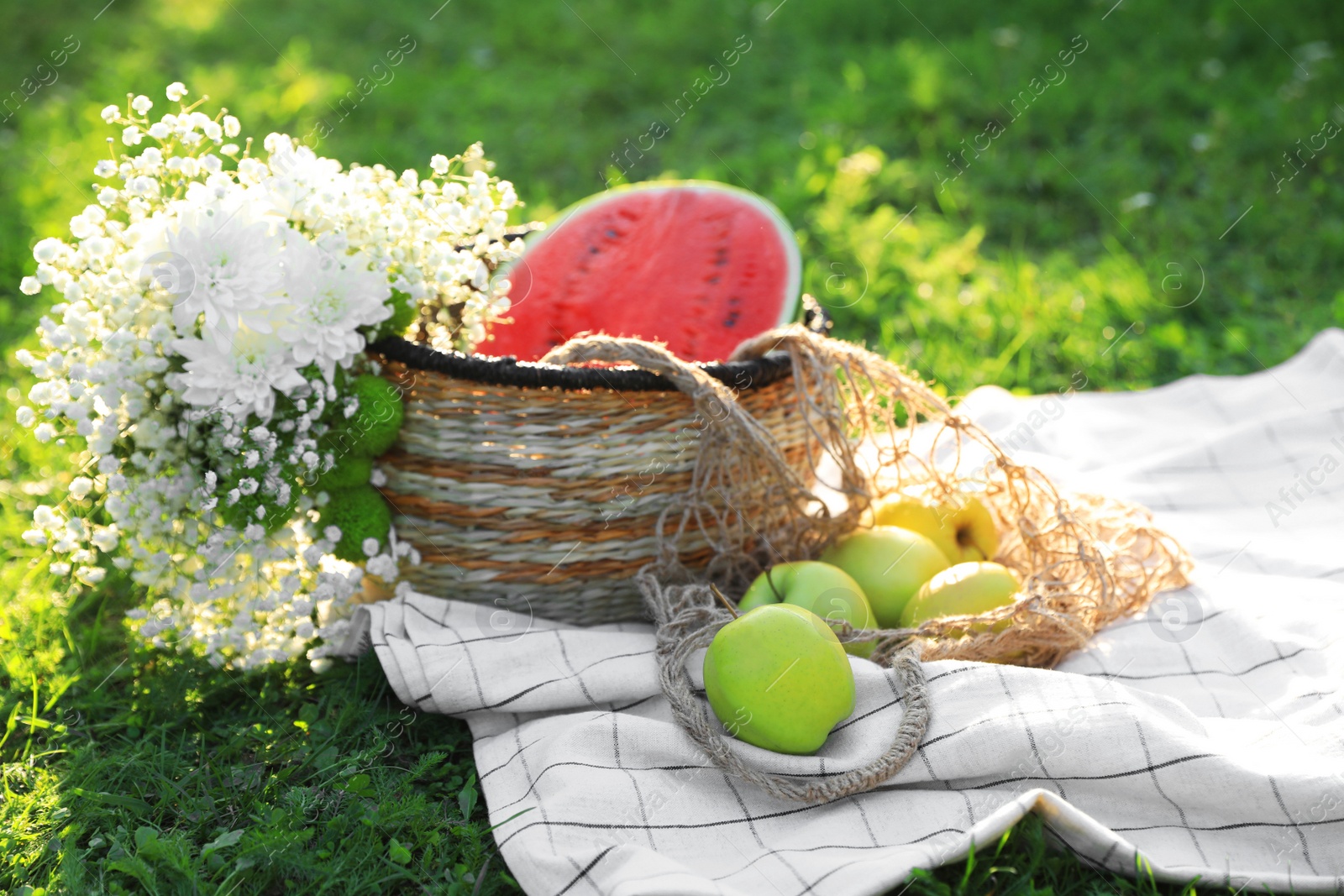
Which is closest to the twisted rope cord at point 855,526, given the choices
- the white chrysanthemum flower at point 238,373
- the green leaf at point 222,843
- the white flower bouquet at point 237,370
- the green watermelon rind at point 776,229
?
the green watermelon rind at point 776,229

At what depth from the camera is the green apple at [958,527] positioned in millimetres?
2240

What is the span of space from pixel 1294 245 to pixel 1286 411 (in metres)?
1.33

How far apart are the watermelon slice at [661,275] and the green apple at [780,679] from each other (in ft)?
3.08

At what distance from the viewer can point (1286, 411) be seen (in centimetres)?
297

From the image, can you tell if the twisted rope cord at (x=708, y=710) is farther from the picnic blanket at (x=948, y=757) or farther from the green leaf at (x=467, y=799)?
the green leaf at (x=467, y=799)

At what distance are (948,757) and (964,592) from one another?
0.41 metres

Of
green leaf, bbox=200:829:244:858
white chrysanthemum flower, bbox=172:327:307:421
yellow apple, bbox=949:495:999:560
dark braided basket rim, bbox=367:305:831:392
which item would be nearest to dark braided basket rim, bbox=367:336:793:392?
dark braided basket rim, bbox=367:305:831:392

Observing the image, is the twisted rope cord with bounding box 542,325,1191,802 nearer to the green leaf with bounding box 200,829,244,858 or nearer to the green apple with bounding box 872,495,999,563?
the green apple with bounding box 872,495,999,563

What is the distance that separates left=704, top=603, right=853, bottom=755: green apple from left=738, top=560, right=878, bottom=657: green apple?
179 mm

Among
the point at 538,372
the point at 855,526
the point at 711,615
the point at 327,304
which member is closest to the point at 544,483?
the point at 538,372

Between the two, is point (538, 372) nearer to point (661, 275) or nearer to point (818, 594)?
point (818, 594)

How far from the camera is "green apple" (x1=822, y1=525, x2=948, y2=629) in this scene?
2.12 meters

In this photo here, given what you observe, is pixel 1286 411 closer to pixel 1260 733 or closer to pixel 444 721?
pixel 1260 733

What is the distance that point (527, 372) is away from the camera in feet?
6.18
